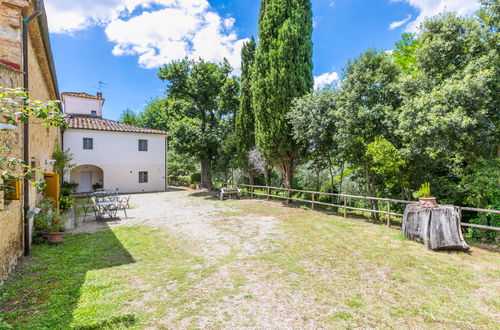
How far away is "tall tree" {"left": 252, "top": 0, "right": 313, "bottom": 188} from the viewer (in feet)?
38.5

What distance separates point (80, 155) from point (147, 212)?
38.1 feet

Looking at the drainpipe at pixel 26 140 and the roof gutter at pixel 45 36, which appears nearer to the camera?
the drainpipe at pixel 26 140

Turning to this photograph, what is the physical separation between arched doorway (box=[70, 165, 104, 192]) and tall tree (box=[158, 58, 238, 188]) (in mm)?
8286

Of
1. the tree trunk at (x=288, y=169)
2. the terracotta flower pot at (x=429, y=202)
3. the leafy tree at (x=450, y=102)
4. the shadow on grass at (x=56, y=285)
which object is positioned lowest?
the shadow on grass at (x=56, y=285)

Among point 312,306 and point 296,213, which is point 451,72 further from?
point 312,306

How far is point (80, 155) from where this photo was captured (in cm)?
1798

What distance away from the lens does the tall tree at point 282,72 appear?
1173cm

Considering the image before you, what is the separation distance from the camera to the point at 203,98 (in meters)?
19.5

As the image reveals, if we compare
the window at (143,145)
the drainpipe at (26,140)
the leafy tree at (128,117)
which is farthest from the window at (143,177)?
the leafy tree at (128,117)

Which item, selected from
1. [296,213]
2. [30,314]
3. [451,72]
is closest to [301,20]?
[451,72]

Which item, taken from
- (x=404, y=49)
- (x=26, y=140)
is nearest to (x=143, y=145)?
(x=26, y=140)

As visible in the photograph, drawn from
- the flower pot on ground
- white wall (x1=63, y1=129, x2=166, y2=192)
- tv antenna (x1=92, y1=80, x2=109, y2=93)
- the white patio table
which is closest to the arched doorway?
white wall (x1=63, y1=129, x2=166, y2=192)

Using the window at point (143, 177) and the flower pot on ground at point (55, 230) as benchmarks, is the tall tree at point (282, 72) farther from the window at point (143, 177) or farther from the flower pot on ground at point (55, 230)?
the window at point (143, 177)

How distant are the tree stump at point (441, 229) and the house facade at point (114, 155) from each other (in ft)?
63.9
